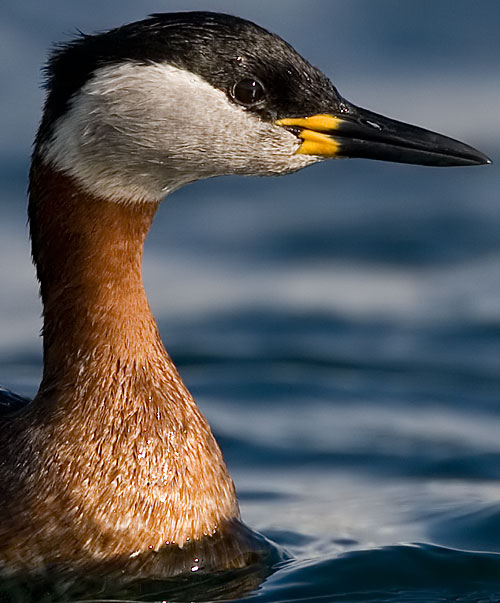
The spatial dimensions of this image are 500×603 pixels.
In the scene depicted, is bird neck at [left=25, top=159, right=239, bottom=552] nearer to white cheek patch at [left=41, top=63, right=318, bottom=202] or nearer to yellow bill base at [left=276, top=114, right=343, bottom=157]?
white cheek patch at [left=41, top=63, right=318, bottom=202]

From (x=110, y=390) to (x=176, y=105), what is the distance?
1350 millimetres

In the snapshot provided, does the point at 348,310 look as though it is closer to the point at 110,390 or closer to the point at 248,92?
the point at 110,390

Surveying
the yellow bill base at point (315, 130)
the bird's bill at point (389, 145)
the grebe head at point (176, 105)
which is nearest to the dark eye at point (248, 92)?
the grebe head at point (176, 105)

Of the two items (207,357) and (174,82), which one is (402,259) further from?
(174,82)

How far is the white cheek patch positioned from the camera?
7.54 metres

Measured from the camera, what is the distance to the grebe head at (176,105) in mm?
7539

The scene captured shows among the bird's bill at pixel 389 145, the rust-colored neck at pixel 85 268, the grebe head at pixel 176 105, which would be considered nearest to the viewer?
the grebe head at pixel 176 105

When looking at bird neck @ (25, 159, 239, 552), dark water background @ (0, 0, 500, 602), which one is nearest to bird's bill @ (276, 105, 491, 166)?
bird neck @ (25, 159, 239, 552)

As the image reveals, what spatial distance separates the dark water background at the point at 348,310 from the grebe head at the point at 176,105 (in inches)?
76.2

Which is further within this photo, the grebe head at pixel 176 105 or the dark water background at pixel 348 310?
the dark water background at pixel 348 310

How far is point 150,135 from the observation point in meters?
7.63

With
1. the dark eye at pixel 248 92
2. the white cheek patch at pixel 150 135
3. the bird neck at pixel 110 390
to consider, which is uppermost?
the dark eye at pixel 248 92

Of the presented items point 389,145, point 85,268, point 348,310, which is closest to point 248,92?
point 389,145

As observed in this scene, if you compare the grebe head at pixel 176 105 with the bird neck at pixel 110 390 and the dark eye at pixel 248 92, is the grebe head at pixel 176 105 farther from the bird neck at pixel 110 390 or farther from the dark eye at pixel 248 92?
the bird neck at pixel 110 390
